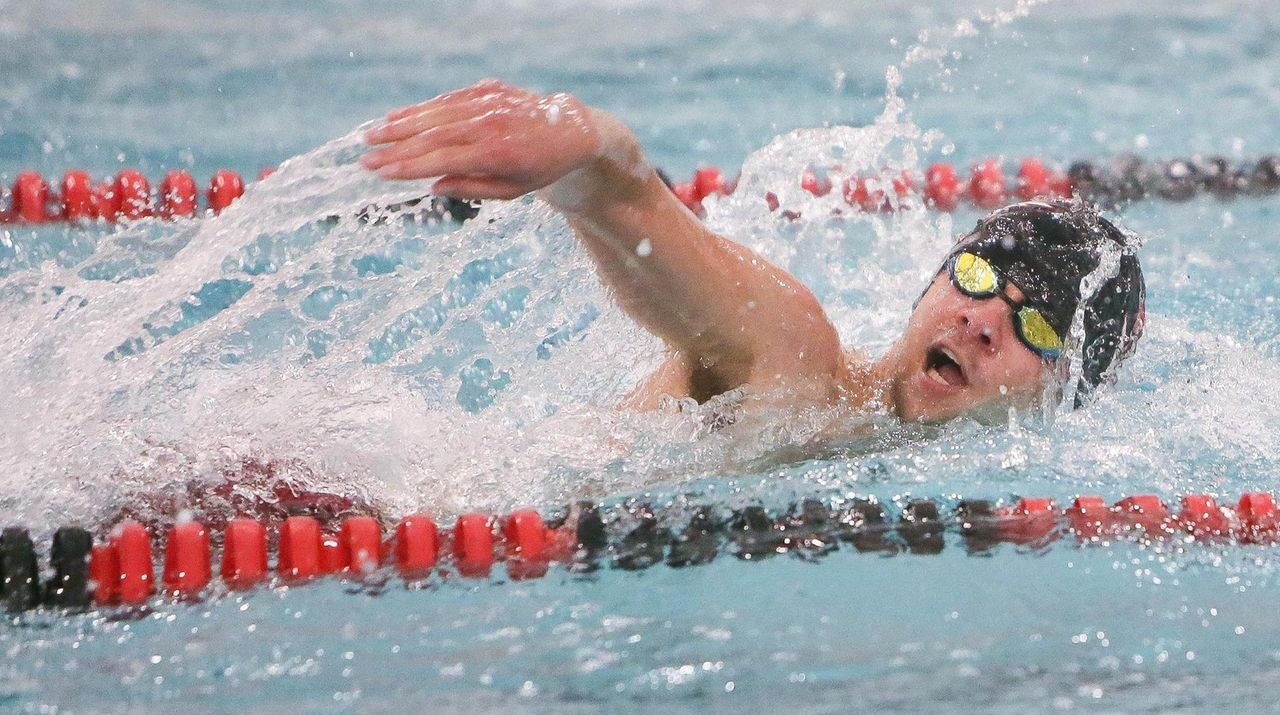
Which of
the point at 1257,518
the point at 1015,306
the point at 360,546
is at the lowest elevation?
the point at 1257,518

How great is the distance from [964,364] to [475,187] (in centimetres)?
93

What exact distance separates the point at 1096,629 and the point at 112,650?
49.6 inches

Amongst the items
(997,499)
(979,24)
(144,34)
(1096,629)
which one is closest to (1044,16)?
(979,24)

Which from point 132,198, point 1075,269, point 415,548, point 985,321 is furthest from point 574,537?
point 132,198

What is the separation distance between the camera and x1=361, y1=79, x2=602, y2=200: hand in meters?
1.55

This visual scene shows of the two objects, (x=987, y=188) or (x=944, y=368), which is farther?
(x=987, y=188)

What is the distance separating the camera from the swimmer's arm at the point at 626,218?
5.13ft

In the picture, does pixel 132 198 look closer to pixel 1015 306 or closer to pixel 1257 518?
pixel 1015 306

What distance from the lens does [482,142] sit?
1565 mm

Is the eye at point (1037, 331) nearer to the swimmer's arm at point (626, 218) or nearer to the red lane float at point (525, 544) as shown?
the swimmer's arm at point (626, 218)

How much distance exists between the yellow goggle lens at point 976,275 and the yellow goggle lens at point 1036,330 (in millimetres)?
61

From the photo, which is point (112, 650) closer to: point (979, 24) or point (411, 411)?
point (411, 411)

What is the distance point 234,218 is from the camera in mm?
2002

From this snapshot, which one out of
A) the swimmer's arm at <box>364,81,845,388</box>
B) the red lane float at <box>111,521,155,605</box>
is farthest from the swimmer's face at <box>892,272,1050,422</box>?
the red lane float at <box>111,521,155,605</box>
